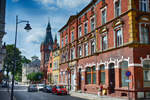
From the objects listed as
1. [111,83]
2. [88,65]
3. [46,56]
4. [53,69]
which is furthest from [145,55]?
[46,56]

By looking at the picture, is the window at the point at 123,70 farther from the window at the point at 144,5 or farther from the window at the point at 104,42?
the window at the point at 144,5

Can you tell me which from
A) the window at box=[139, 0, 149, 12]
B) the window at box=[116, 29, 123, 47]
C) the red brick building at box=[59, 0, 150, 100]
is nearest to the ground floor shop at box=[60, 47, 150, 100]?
the red brick building at box=[59, 0, 150, 100]

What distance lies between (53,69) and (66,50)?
14.5 m

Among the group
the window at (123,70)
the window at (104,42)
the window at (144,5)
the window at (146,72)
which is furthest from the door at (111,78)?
the window at (144,5)

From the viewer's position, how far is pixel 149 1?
23.3 m

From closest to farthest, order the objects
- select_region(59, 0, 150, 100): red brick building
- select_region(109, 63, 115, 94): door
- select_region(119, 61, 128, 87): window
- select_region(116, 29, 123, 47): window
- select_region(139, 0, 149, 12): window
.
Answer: select_region(59, 0, 150, 100): red brick building < select_region(139, 0, 149, 12): window < select_region(119, 61, 128, 87): window < select_region(116, 29, 123, 47): window < select_region(109, 63, 115, 94): door

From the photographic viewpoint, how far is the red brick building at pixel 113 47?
21731 mm

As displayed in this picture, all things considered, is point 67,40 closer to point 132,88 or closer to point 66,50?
point 66,50

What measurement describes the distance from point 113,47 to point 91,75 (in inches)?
303

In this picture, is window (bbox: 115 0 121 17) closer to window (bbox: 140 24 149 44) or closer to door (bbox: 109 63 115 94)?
window (bbox: 140 24 149 44)

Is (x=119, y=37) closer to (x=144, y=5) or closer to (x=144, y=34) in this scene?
(x=144, y=34)

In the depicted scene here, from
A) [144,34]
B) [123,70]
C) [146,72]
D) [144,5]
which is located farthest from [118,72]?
[144,5]

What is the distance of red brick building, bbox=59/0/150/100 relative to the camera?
71.3ft

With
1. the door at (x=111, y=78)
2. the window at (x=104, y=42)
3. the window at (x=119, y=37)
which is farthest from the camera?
the window at (x=104, y=42)
